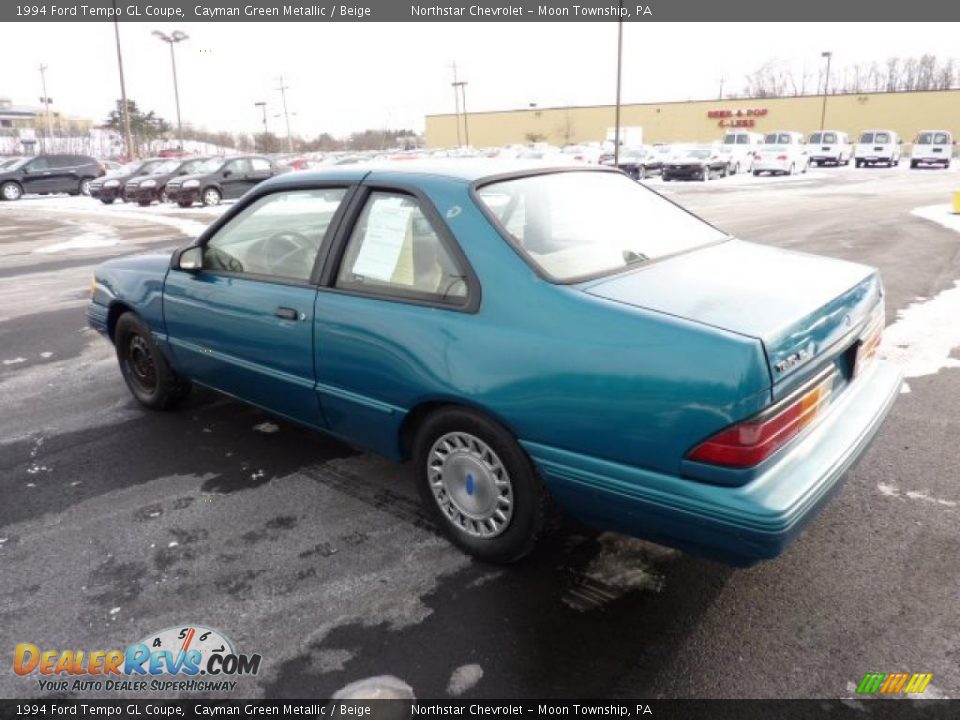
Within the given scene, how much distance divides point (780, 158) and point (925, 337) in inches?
1174

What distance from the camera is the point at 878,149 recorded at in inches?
1522

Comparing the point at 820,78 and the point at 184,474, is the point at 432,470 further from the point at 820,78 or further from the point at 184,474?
the point at 820,78

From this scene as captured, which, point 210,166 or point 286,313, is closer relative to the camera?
point 286,313

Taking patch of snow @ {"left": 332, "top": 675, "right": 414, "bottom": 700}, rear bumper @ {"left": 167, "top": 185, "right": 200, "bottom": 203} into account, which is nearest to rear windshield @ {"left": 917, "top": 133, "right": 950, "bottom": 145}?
rear bumper @ {"left": 167, "top": 185, "right": 200, "bottom": 203}

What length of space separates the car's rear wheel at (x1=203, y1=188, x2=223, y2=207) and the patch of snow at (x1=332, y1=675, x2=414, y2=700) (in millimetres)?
21638

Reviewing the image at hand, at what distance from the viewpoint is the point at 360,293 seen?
10.2 feet

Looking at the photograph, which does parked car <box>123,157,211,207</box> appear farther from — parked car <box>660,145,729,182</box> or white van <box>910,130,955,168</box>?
white van <box>910,130,955,168</box>

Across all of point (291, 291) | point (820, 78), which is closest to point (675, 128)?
point (820, 78)

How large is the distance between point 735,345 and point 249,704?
1.89 metres

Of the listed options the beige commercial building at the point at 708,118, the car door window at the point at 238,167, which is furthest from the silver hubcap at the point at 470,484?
the beige commercial building at the point at 708,118

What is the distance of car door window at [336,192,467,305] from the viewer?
9.37ft

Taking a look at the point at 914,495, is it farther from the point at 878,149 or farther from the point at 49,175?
the point at 878,149

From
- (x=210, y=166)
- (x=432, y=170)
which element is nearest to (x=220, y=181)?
(x=210, y=166)

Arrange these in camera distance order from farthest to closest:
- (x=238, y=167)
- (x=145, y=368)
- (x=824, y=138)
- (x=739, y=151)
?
(x=824, y=138)
(x=739, y=151)
(x=238, y=167)
(x=145, y=368)
